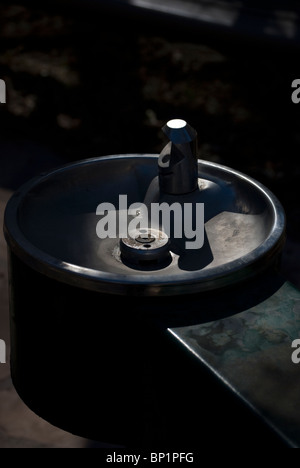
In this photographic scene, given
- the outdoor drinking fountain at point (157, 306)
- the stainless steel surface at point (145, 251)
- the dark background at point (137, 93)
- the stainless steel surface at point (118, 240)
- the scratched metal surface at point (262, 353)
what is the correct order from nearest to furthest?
the scratched metal surface at point (262, 353) < the outdoor drinking fountain at point (157, 306) < the stainless steel surface at point (118, 240) < the stainless steel surface at point (145, 251) < the dark background at point (137, 93)

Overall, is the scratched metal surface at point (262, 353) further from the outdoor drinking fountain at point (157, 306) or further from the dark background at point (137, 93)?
the dark background at point (137, 93)

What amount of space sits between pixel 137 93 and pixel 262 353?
2978mm

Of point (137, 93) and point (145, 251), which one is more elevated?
point (145, 251)

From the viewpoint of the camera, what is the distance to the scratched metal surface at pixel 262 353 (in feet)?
5.32

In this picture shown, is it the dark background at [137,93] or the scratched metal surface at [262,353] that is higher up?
the scratched metal surface at [262,353]

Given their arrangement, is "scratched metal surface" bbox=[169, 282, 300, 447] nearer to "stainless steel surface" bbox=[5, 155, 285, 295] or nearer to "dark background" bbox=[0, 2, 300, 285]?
"stainless steel surface" bbox=[5, 155, 285, 295]

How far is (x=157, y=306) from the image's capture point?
6.10 ft

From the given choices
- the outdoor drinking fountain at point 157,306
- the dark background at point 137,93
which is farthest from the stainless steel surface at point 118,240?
the dark background at point 137,93

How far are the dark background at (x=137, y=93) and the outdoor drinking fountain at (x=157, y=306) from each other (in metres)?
1.68

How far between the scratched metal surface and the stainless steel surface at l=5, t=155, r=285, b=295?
0.33ft

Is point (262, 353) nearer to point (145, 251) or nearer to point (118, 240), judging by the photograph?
point (145, 251)

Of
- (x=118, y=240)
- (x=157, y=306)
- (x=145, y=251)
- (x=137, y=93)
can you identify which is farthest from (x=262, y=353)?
(x=137, y=93)

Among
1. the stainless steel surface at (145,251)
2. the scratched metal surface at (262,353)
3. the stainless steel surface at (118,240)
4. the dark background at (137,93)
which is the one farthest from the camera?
the dark background at (137,93)

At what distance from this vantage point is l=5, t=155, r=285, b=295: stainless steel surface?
1.85 metres
